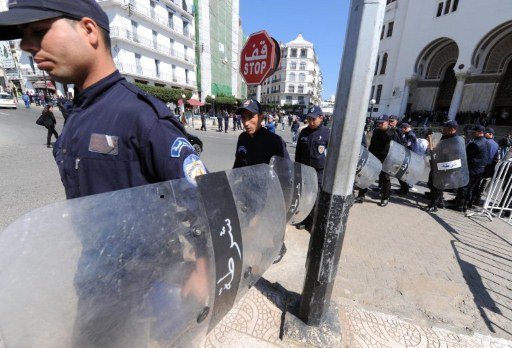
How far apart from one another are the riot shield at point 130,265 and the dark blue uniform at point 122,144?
17cm

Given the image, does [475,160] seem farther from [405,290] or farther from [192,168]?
[192,168]

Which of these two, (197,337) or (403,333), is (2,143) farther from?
(403,333)

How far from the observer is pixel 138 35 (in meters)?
27.9

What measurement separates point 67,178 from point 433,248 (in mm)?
4485

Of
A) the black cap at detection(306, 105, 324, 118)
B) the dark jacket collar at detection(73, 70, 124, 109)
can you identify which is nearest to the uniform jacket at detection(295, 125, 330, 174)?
the black cap at detection(306, 105, 324, 118)

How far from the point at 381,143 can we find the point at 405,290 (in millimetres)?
3250

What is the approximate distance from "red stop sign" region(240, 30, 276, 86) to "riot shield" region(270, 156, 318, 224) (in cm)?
167

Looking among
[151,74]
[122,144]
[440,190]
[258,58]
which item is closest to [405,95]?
[440,190]

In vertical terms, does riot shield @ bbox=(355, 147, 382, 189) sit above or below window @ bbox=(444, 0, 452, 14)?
below

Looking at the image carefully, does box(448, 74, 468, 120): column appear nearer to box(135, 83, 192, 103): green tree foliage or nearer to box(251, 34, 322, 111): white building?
box(135, 83, 192, 103): green tree foliage

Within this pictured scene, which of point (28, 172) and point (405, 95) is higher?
point (405, 95)

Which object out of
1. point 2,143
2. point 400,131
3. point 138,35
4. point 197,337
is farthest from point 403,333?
point 138,35

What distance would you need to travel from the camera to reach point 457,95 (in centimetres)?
2353

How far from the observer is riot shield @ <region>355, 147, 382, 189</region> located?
14.5 feet
